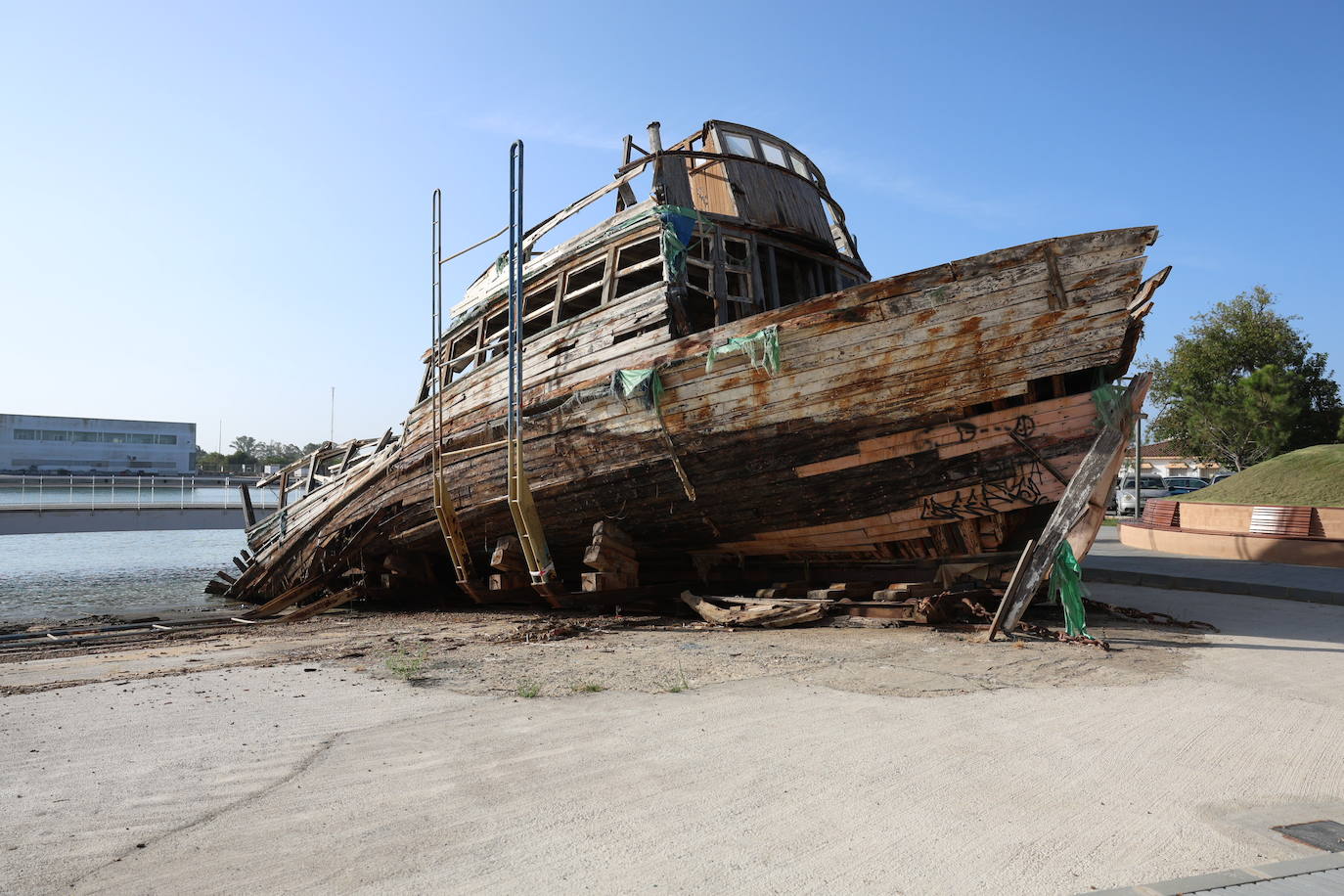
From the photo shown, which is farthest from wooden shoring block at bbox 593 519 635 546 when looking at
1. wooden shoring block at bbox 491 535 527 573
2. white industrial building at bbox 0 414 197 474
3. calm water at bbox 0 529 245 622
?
white industrial building at bbox 0 414 197 474

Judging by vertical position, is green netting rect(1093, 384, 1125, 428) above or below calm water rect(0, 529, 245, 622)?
above

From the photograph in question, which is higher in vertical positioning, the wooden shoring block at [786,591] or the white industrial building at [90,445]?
the white industrial building at [90,445]

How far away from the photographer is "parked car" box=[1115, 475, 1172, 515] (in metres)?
29.4

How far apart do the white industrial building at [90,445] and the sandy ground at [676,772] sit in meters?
64.2

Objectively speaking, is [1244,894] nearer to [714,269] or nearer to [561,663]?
[561,663]

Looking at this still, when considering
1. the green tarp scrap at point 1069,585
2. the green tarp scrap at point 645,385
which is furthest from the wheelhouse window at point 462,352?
the green tarp scrap at point 1069,585

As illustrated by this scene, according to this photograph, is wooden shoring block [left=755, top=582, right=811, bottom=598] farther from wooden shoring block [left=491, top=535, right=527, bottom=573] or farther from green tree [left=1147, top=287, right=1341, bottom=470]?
green tree [left=1147, top=287, right=1341, bottom=470]

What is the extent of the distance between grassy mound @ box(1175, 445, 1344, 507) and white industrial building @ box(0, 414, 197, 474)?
65.9 meters

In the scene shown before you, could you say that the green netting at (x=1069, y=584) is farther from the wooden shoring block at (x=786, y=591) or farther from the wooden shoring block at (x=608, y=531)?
the wooden shoring block at (x=608, y=531)

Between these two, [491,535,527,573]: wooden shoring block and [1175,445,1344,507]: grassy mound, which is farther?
[1175,445,1344,507]: grassy mound

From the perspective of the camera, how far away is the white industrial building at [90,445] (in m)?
59.2

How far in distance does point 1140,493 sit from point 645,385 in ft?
86.6

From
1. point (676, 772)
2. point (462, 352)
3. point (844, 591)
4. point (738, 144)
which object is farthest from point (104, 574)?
point (676, 772)

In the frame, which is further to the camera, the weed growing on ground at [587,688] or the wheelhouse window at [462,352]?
the wheelhouse window at [462,352]
